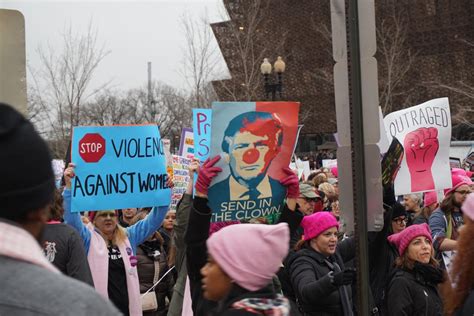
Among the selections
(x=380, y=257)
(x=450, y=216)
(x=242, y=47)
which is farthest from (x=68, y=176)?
(x=242, y=47)

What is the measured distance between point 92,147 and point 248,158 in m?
1.80

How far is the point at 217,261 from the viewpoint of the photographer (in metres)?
2.60

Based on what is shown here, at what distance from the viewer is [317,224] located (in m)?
4.92

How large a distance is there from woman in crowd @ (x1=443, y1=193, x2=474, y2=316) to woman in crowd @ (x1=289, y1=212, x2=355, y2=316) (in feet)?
5.16

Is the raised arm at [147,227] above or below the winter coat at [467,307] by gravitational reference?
above

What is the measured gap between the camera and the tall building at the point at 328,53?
33.9 m

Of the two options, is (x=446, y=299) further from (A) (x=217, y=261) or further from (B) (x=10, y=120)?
(B) (x=10, y=120)

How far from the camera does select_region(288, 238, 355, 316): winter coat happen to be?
4.48 metres

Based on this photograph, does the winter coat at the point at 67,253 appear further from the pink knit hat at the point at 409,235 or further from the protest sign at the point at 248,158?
the pink knit hat at the point at 409,235

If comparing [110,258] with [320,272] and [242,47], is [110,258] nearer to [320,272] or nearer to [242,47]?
[320,272]

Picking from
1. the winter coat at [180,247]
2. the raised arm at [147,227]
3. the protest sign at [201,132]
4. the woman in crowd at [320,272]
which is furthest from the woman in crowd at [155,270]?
the woman in crowd at [320,272]

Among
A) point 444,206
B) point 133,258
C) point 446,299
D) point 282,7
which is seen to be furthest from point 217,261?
point 282,7

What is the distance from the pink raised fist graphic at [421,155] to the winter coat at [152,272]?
2.54m

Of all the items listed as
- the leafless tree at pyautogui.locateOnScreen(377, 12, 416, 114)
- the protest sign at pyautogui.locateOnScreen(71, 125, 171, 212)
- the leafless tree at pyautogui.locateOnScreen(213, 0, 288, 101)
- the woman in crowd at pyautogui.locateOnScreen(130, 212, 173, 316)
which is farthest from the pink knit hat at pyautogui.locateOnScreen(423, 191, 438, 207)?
the leafless tree at pyautogui.locateOnScreen(377, 12, 416, 114)
